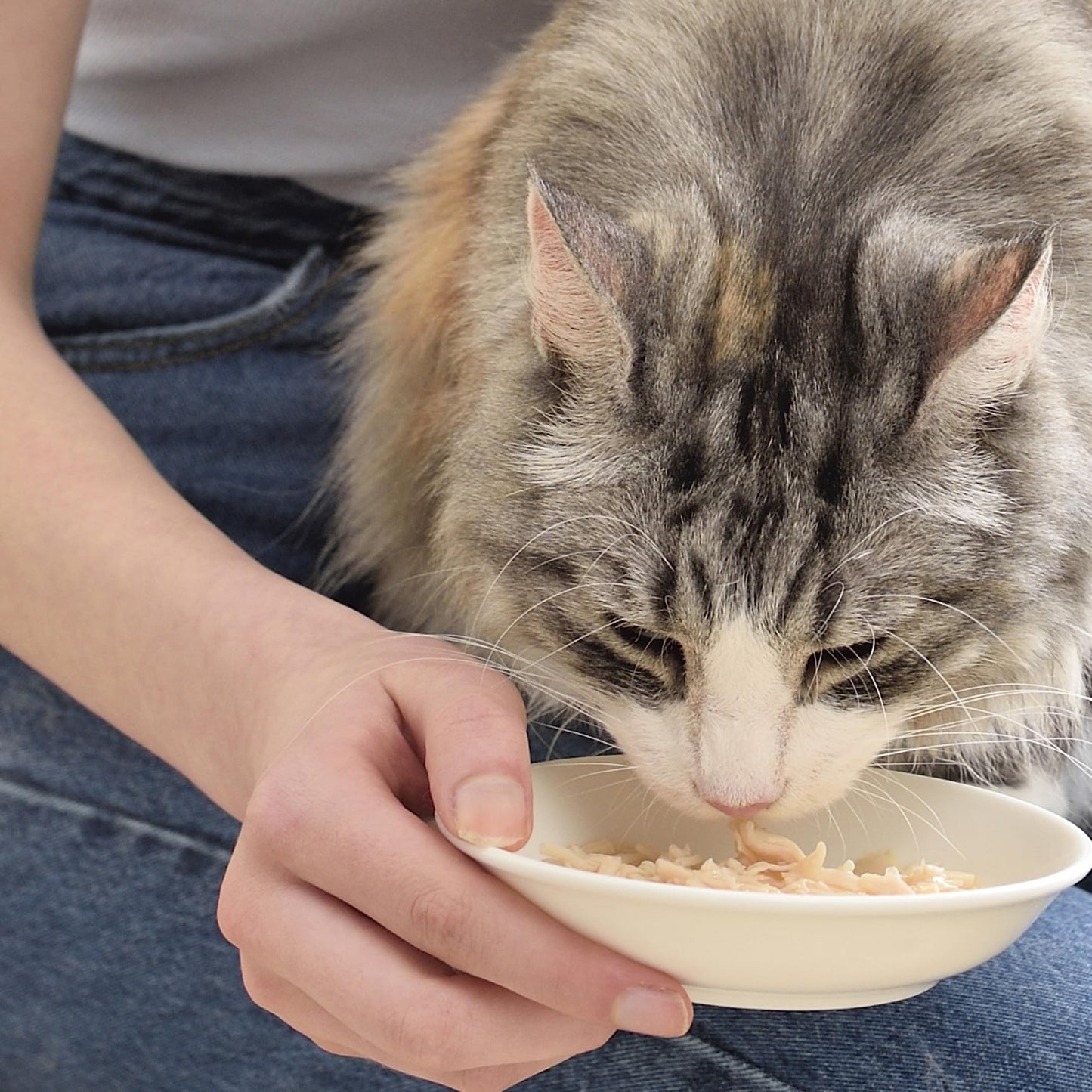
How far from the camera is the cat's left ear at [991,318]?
0.73m

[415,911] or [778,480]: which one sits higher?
[778,480]

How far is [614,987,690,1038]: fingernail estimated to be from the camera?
70cm

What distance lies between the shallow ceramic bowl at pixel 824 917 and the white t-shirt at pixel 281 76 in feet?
2.57

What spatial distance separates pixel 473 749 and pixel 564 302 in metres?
0.29

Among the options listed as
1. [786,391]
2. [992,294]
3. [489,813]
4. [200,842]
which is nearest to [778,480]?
[786,391]

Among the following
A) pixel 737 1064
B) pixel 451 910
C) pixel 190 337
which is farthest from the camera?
pixel 190 337

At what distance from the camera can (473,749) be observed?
0.74 m

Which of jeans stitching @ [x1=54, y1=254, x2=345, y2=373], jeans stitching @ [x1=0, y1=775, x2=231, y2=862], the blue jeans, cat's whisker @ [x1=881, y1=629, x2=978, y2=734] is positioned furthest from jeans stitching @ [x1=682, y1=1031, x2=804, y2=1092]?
jeans stitching @ [x1=54, y1=254, x2=345, y2=373]

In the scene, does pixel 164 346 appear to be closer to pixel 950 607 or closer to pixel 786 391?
pixel 786 391

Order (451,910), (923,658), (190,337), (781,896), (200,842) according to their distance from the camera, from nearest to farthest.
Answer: (781,896) < (451,910) < (923,658) < (200,842) < (190,337)

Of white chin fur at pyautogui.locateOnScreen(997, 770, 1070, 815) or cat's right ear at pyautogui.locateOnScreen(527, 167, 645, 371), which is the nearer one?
cat's right ear at pyautogui.locateOnScreen(527, 167, 645, 371)

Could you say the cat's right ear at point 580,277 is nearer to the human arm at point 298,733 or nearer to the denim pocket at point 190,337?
the human arm at point 298,733

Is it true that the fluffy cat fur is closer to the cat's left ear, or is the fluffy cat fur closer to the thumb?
the cat's left ear

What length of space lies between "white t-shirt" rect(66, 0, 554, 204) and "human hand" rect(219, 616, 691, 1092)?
2.41ft
